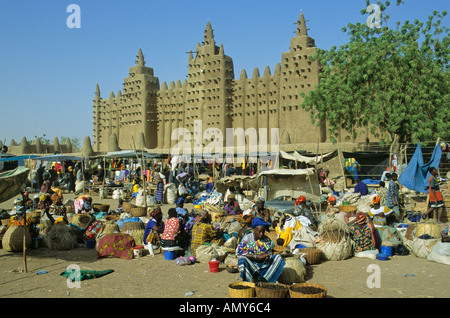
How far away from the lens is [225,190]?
15.6m

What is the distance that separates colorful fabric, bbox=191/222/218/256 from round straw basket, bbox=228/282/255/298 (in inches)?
101

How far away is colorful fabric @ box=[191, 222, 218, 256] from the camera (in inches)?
325

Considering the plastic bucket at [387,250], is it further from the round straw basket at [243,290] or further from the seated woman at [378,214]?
the round straw basket at [243,290]

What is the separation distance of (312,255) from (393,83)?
47.5 feet

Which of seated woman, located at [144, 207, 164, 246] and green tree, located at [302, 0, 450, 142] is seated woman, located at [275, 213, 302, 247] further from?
green tree, located at [302, 0, 450, 142]

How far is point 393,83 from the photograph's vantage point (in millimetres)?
19672

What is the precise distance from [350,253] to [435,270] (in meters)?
1.51

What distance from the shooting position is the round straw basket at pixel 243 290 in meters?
5.53

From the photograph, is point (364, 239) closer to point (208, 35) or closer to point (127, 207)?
point (127, 207)

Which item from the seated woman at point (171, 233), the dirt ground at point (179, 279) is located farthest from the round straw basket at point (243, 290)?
the seated woman at point (171, 233)

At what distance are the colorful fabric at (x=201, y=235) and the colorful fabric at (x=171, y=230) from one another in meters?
0.35

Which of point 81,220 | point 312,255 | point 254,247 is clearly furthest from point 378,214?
point 81,220
